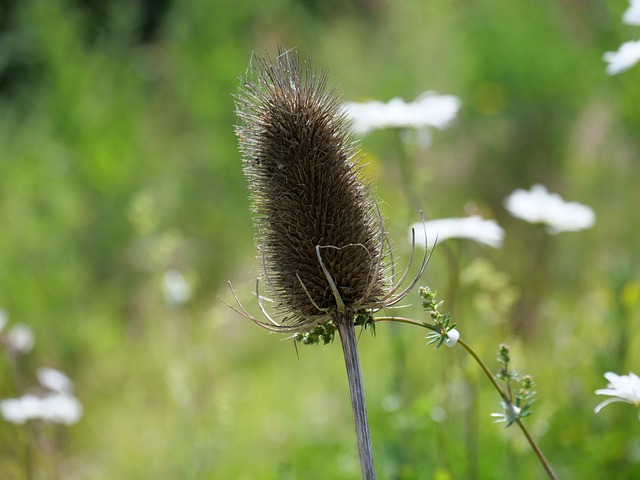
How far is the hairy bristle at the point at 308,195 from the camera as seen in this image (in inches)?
55.1

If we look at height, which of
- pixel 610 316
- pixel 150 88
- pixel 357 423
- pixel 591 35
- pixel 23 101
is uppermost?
pixel 150 88

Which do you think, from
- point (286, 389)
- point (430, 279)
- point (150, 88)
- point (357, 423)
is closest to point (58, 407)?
point (357, 423)

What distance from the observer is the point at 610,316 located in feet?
8.95

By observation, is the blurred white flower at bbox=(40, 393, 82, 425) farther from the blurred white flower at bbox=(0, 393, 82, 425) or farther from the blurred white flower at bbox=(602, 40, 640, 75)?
the blurred white flower at bbox=(602, 40, 640, 75)

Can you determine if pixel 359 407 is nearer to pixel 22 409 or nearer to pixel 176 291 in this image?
pixel 22 409

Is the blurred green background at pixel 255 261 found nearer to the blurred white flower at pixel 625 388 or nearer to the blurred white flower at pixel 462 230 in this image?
the blurred white flower at pixel 462 230

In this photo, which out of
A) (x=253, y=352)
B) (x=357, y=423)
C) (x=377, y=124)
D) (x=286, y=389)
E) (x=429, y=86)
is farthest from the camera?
(x=429, y=86)

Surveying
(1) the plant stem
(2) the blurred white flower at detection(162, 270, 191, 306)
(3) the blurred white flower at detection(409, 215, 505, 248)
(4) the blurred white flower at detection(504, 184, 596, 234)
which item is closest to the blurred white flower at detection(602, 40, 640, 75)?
(3) the blurred white flower at detection(409, 215, 505, 248)

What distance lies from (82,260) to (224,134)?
137cm

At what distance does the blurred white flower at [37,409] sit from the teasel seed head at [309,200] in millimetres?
1264

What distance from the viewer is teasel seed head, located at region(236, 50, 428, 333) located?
1396 mm

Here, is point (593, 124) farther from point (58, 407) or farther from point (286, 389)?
point (58, 407)

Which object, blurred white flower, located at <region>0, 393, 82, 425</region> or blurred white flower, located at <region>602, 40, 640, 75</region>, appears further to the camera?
blurred white flower, located at <region>0, 393, 82, 425</region>

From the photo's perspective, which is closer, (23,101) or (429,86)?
(429,86)
